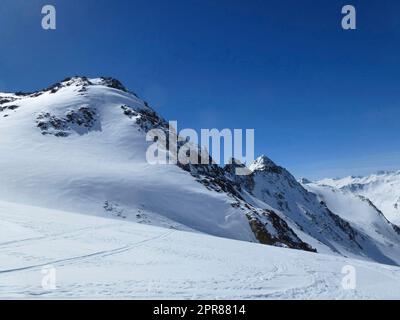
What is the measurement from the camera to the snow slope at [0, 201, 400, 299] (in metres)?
10.2

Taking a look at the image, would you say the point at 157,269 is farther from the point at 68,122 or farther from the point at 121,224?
the point at 68,122

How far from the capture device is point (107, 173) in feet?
163

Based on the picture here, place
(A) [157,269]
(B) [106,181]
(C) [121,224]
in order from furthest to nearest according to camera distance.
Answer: (B) [106,181], (C) [121,224], (A) [157,269]

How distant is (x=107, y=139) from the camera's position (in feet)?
228

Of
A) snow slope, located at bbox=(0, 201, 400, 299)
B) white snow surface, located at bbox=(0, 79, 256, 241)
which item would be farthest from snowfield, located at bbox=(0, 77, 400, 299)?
white snow surface, located at bbox=(0, 79, 256, 241)

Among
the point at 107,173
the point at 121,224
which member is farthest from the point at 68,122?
the point at 121,224

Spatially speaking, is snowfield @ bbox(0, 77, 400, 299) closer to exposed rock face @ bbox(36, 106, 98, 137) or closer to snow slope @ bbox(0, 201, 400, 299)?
snow slope @ bbox(0, 201, 400, 299)

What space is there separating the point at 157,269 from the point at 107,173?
3833 centimetres

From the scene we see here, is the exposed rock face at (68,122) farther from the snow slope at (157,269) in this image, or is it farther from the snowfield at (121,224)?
the snow slope at (157,269)

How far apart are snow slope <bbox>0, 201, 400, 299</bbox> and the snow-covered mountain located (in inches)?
763

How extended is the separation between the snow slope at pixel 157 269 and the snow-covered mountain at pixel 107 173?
763 inches

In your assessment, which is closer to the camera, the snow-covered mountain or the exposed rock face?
the snow-covered mountain
